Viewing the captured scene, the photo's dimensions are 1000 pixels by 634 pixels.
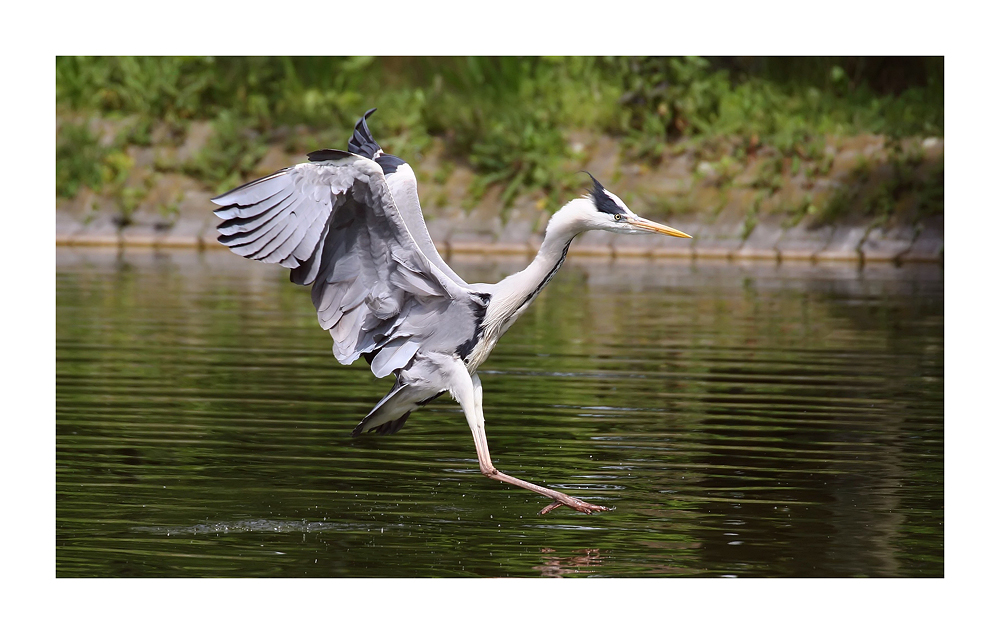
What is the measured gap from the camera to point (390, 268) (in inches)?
293

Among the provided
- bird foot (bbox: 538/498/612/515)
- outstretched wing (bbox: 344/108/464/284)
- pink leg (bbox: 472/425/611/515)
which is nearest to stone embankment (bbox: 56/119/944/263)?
outstretched wing (bbox: 344/108/464/284)

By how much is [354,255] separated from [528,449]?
233 cm

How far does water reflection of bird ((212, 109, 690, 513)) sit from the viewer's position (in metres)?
7.01

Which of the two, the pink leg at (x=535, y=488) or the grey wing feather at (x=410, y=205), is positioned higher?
the grey wing feather at (x=410, y=205)

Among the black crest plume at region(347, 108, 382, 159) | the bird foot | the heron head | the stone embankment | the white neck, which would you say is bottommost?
the bird foot

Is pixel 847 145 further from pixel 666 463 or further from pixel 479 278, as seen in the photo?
pixel 666 463

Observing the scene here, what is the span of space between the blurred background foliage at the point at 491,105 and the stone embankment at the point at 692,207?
342 mm

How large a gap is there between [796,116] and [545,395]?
1594cm

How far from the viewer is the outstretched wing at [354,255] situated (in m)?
6.96

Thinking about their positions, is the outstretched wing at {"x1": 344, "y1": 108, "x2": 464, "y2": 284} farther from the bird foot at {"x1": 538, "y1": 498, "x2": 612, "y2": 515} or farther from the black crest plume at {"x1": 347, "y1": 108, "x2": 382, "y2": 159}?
the bird foot at {"x1": 538, "y1": 498, "x2": 612, "y2": 515}

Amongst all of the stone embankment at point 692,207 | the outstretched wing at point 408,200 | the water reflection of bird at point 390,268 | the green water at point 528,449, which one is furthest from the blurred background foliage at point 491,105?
the water reflection of bird at point 390,268

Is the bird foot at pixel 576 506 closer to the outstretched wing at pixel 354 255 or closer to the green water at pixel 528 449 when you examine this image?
the green water at pixel 528 449

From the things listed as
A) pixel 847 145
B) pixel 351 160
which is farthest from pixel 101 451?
pixel 847 145

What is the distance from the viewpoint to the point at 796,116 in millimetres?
25625
